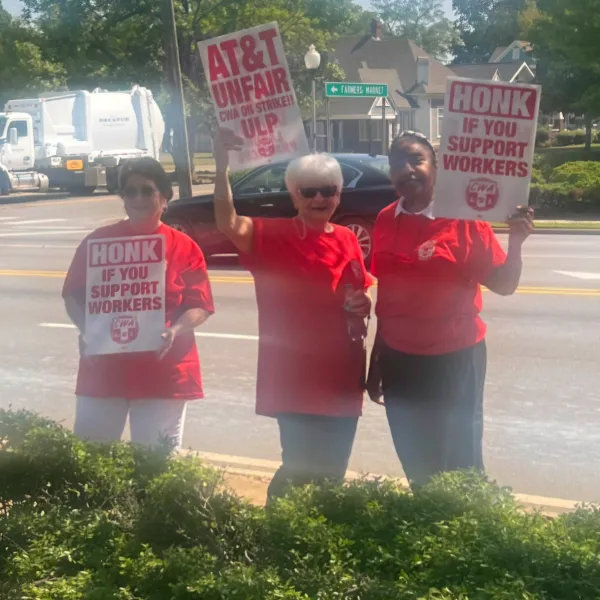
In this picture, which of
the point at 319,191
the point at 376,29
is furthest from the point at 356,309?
the point at 376,29

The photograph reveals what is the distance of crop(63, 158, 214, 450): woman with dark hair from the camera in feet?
10.2

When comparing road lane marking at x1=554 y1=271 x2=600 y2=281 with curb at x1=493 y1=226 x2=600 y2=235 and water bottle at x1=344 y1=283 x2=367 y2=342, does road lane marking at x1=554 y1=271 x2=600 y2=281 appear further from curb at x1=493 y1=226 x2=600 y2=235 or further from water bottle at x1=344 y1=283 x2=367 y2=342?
water bottle at x1=344 y1=283 x2=367 y2=342

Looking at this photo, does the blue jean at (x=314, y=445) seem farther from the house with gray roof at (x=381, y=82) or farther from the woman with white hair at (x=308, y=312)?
the house with gray roof at (x=381, y=82)

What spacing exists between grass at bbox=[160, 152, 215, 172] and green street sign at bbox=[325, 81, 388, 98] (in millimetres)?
493

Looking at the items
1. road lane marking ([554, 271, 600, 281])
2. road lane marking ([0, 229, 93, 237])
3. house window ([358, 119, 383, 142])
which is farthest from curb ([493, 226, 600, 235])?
house window ([358, 119, 383, 142])

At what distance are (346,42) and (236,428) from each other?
2.69 metres

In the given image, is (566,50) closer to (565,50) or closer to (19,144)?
(565,50)

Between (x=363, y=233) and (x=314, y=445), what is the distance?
1.66 m

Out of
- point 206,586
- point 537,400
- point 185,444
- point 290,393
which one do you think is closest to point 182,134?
point 290,393

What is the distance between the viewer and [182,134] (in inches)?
146

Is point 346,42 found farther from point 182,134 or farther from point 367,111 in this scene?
point 182,134

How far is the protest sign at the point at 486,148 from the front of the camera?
2625 millimetres

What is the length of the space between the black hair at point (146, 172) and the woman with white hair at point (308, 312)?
1.00ft

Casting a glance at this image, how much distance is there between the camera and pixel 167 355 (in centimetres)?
324
